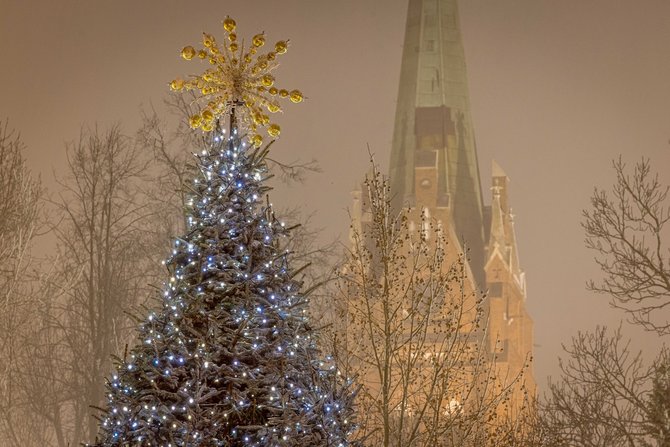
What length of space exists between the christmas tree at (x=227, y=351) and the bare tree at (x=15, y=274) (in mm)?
11321

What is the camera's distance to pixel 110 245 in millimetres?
33031

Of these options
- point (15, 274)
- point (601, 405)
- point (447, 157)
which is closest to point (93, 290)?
point (15, 274)

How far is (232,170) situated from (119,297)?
71.1 feet

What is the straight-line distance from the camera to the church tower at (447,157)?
58.2 meters

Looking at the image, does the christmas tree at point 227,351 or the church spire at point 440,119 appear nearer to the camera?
the christmas tree at point 227,351

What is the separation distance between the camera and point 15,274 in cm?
2277

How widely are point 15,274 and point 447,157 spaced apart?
3895 centimetres

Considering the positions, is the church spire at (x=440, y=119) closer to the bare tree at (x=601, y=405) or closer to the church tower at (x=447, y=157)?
the church tower at (x=447, y=157)

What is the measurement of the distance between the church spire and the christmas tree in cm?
4732

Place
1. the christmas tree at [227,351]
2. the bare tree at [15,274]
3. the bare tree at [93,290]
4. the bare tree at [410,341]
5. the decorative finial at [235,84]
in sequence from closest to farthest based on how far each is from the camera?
the christmas tree at [227,351] < the decorative finial at [235,84] < the bare tree at [410,341] < the bare tree at [15,274] < the bare tree at [93,290]

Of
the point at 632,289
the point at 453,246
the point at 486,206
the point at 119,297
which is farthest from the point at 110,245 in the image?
the point at 486,206

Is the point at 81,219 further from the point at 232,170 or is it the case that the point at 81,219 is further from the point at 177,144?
the point at 232,170

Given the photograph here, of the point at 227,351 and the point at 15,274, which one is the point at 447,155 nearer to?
the point at 15,274

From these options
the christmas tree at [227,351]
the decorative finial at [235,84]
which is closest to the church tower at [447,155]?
the decorative finial at [235,84]
